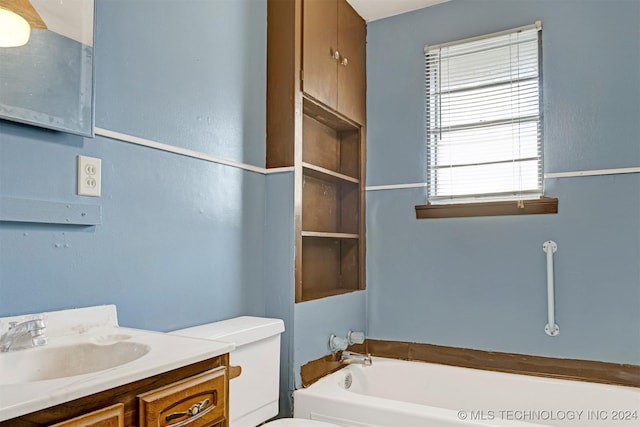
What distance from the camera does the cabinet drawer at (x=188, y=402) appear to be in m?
0.98

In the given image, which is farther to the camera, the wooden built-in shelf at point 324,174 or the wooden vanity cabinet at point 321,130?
the wooden built-in shelf at point 324,174

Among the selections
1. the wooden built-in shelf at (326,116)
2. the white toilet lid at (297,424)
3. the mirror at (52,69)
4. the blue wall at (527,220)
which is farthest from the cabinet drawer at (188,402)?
the blue wall at (527,220)

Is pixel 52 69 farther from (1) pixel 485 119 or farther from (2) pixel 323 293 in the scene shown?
(1) pixel 485 119

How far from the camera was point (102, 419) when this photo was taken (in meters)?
0.88

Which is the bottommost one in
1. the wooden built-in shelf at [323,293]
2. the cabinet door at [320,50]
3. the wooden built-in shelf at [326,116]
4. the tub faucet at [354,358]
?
the tub faucet at [354,358]

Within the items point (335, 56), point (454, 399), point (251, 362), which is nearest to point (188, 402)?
point (251, 362)

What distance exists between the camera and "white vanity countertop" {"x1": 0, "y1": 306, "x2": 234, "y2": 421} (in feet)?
2.59

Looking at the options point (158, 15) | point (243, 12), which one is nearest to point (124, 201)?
point (158, 15)

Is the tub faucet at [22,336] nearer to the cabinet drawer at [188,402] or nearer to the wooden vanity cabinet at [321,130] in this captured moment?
the cabinet drawer at [188,402]

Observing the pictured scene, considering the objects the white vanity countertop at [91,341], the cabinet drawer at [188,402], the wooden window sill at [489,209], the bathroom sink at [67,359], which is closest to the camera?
the white vanity countertop at [91,341]

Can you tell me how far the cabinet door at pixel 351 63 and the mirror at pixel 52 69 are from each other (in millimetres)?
1366

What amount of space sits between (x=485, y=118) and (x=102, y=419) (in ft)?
7.33

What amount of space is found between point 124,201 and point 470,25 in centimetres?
203

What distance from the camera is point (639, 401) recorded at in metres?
1.99
